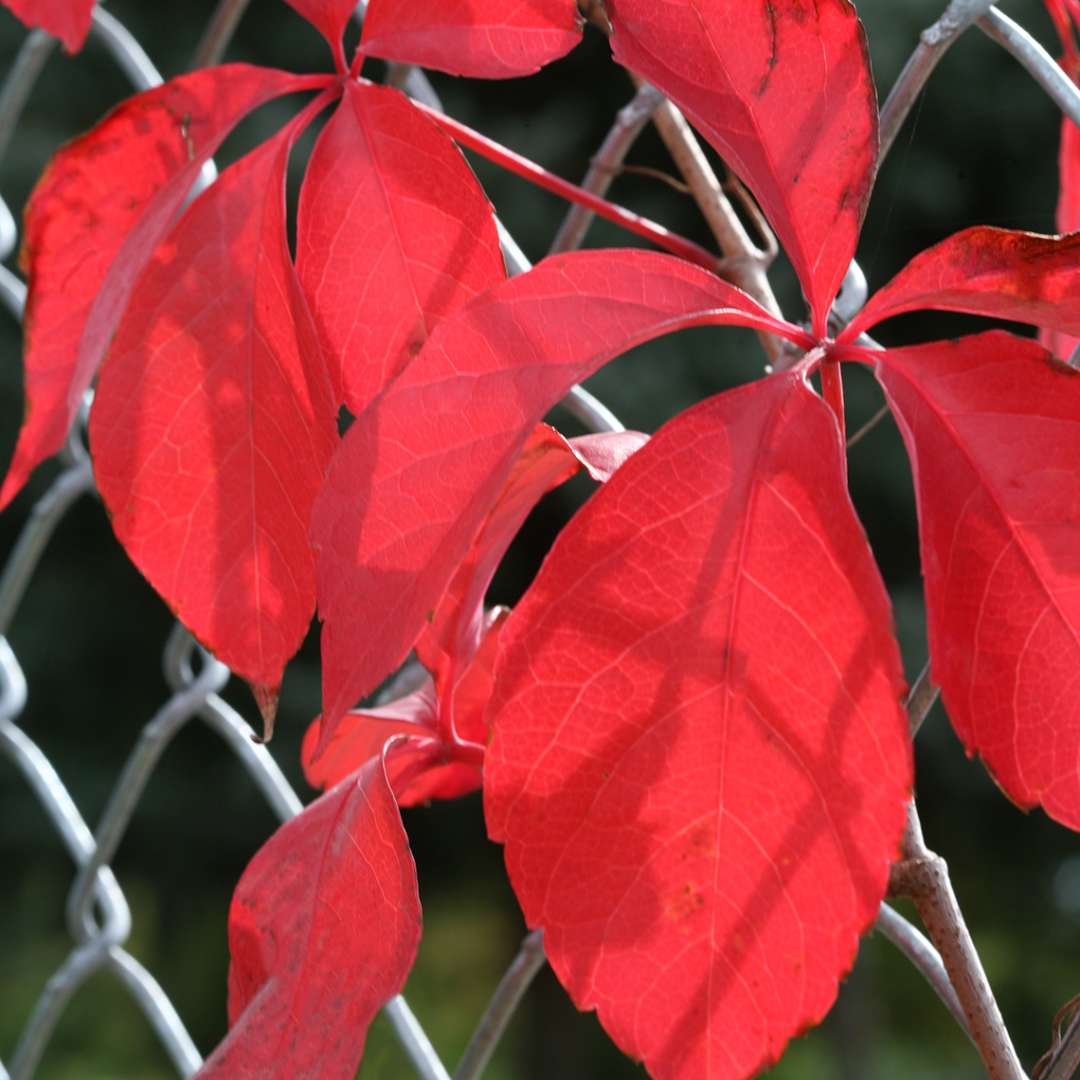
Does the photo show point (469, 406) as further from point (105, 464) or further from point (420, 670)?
point (420, 670)

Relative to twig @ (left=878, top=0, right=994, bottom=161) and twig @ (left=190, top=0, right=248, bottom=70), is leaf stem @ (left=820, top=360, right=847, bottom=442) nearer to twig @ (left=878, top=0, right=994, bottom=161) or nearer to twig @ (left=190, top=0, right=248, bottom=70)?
twig @ (left=878, top=0, right=994, bottom=161)

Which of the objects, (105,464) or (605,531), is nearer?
(605,531)

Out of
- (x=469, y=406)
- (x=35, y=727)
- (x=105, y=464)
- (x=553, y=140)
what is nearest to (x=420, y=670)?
(x=105, y=464)

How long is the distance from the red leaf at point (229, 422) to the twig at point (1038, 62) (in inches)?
10.2

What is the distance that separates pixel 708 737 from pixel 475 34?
0.23m

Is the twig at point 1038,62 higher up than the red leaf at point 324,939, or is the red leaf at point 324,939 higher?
the twig at point 1038,62

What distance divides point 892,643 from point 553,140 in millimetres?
2438

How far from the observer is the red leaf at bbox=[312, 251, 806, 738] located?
0.35 m

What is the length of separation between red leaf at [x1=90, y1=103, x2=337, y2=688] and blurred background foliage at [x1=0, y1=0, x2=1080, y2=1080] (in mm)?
1576

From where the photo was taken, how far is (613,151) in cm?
66

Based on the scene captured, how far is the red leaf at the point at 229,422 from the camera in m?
0.46

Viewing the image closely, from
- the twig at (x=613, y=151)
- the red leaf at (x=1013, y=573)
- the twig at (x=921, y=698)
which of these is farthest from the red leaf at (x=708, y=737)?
the twig at (x=613, y=151)

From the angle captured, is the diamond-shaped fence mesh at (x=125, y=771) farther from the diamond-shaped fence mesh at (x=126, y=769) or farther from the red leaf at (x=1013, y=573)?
the red leaf at (x=1013, y=573)

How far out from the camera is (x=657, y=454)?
0.34 meters
